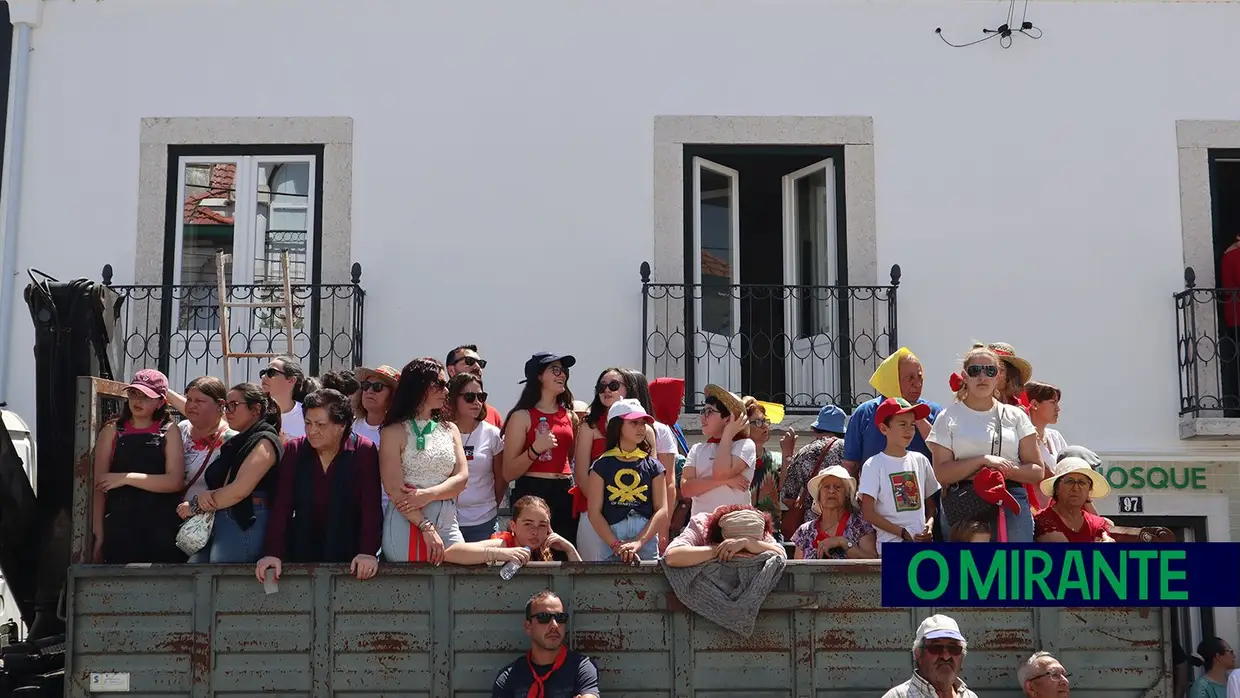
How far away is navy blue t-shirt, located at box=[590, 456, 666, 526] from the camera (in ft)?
25.0

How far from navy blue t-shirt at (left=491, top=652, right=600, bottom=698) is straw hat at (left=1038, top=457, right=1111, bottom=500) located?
2.78 metres

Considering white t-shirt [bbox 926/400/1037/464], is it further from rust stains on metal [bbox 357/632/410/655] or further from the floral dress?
rust stains on metal [bbox 357/632/410/655]

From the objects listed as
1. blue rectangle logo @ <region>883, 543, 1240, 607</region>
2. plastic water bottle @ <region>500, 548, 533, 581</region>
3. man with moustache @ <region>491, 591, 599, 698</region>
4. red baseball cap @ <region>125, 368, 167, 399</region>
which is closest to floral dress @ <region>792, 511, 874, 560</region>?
man with moustache @ <region>491, 591, 599, 698</region>

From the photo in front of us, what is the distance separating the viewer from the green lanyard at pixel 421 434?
24.3ft

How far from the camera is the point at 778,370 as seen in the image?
12.1 metres

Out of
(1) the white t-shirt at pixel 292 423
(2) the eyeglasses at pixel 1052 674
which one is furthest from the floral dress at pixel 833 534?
(1) the white t-shirt at pixel 292 423

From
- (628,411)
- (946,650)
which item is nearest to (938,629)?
(946,650)

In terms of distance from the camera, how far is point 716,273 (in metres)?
12.1

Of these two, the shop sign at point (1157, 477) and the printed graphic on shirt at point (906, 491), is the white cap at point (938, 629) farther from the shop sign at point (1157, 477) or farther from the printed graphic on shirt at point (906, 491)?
the shop sign at point (1157, 477)

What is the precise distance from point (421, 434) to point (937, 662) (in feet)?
9.22

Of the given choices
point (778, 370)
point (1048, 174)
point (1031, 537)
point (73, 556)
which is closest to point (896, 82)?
point (1048, 174)

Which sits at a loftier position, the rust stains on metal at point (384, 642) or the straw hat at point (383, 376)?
the straw hat at point (383, 376)

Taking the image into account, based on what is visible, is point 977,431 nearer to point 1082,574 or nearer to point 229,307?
point 1082,574

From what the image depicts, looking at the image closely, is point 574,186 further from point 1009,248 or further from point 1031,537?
point 1031,537
